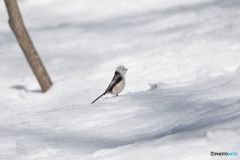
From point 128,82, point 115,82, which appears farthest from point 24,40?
point 115,82

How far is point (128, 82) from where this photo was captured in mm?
6953

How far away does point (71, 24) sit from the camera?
1215 cm

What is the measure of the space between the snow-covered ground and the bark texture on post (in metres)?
0.30

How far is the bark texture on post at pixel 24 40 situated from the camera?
6.72 metres

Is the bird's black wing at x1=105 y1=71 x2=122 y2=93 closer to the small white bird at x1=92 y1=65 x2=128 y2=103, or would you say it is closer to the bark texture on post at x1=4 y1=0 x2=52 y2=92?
the small white bird at x1=92 y1=65 x2=128 y2=103

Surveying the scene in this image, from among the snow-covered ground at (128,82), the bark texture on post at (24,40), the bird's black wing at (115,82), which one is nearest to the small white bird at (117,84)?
the bird's black wing at (115,82)

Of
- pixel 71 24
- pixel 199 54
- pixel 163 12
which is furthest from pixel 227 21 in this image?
pixel 71 24

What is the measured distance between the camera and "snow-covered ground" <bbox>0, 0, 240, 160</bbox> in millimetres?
2709

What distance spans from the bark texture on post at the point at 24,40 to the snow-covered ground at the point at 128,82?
0.30 m

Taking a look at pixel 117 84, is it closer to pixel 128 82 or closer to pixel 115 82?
pixel 115 82

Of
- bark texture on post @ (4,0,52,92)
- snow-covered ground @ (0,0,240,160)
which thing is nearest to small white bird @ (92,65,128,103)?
snow-covered ground @ (0,0,240,160)

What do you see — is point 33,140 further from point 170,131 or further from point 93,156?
point 170,131

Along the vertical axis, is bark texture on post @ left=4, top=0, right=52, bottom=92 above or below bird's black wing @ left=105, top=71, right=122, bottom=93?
above

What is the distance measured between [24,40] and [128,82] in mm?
2076
